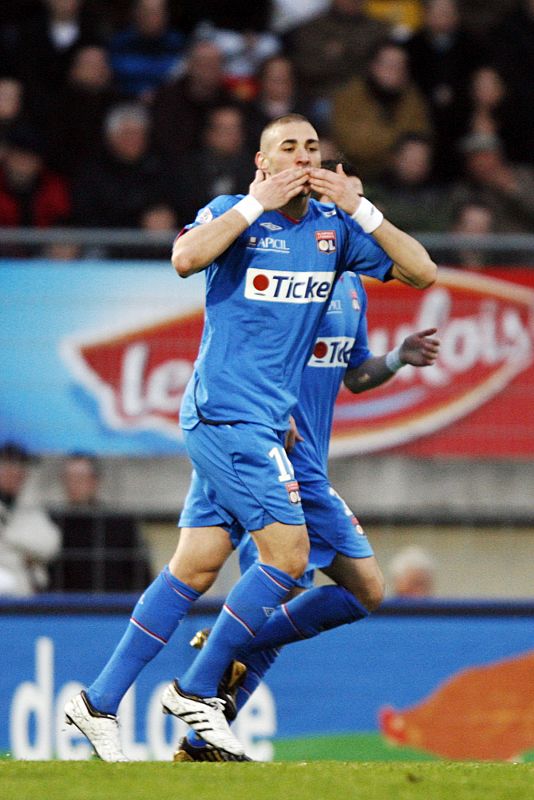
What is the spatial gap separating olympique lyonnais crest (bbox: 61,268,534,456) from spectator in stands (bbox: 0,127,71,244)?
4.23ft

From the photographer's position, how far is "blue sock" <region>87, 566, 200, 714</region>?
238 inches

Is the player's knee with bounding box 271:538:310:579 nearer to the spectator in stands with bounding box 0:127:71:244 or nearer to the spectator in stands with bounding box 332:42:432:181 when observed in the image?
the spectator in stands with bounding box 0:127:71:244

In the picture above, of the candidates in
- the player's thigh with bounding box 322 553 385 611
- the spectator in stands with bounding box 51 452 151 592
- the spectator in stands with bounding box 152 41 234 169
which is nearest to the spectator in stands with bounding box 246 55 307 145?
the spectator in stands with bounding box 152 41 234 169

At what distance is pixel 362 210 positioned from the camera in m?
5.84

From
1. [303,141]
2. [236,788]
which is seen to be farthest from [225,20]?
[236,788]

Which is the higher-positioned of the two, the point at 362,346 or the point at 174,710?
the point at 362,346

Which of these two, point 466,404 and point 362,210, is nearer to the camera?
point 362,210

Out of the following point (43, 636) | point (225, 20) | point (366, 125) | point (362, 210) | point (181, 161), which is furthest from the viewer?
point (225, 20)

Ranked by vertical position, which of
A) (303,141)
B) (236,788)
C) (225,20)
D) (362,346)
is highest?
(225,20)

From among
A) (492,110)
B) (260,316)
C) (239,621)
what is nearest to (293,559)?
(239,621)

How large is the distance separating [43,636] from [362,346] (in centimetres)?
304

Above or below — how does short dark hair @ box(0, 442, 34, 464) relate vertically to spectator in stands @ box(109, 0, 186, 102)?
below

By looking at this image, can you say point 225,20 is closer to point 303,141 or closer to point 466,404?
point 466,404

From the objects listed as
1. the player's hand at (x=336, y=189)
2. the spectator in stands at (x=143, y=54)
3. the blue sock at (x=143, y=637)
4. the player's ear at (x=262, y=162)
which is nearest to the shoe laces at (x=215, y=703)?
the blue sock at (x=143, y=637)
